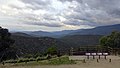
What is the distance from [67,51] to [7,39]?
1634 cm

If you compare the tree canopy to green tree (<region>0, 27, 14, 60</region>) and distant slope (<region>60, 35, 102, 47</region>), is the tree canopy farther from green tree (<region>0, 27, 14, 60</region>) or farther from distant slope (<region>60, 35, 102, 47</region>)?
distant slope (<region>60, 35, 102, 47</region>)

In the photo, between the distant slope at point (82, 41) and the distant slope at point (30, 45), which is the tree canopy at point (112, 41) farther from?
the distant slope at point (82, 41)

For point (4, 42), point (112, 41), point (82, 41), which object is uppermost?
point (4, 42)

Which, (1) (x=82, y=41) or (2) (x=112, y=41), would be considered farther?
(1) (x=82, y=41)

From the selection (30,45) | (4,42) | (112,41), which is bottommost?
(30,45)

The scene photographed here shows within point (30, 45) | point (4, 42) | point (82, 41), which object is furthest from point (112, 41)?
point (82, 41)

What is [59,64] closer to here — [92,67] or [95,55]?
[92,67]

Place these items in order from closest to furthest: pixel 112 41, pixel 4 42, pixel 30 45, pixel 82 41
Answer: pixel 4 42 < pixel 112 41 < pixel 30 45 < pixel 82 41

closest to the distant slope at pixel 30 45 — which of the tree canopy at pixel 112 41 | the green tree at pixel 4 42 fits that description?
the tree canopy at pixel 112 41

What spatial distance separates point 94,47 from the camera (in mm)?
28531

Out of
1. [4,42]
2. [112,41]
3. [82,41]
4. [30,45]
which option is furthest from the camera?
[82,41]

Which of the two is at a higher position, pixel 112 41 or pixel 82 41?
pixel 112 41

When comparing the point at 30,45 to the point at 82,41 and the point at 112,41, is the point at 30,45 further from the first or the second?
the point at 82,41

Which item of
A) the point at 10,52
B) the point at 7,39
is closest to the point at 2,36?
the point at 7,39
